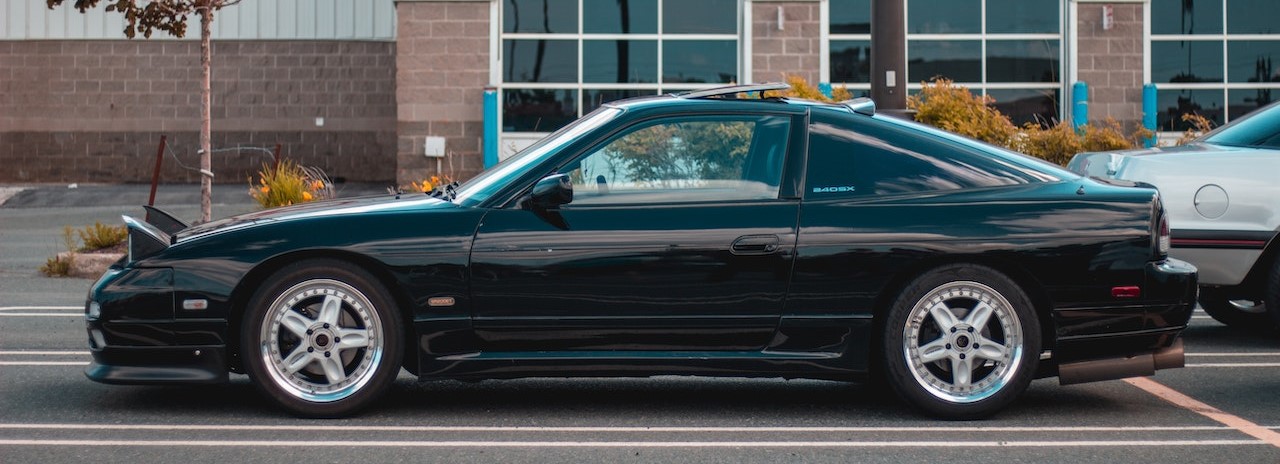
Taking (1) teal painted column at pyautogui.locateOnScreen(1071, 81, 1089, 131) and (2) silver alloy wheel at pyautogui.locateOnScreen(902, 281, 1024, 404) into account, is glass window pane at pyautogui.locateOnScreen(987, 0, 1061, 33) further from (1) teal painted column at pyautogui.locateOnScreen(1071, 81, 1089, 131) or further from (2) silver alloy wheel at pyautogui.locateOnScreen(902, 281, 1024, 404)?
(2) silver alloy wheel at pyautogui.locateOnScreen(902, 281, 1024, 404)

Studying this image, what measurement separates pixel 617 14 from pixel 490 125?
2.35m

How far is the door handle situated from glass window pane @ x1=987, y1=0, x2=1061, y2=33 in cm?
1556

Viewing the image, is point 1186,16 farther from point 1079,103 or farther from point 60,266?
point 60,266

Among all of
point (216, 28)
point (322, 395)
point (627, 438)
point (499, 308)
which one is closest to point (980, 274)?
point (627, 438)

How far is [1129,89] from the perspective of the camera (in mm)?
20547

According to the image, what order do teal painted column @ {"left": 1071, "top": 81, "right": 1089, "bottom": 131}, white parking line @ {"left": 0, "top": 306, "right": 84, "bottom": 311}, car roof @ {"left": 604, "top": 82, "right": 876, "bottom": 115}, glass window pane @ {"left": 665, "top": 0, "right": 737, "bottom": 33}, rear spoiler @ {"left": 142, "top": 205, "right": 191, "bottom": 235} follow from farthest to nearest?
glass window pane @ {"left": 665, "top": 0, "right": 737, "bottom": 33} → teal painted column @ {"left": 1071, "top": 81, "right": 1089, "bottom": 131} → white parking line @ {"left": 0, "top": 306, "right": 84, "bottom": 311} → rear spoiler @ {"left": 142, "top": 205, "right": 191, "bottom": 235} → car roof @ {"left": 604, "top": 82, "right": 876, "bottom": 115}

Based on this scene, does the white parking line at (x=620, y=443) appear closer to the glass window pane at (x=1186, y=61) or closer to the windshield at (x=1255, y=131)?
the windshield at (x=1255, y=131)

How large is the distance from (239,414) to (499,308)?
3.97 feet

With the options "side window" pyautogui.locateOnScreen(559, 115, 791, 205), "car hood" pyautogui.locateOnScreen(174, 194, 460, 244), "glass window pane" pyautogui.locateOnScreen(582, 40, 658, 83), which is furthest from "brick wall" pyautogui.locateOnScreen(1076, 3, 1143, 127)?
"car hood" pyautogui.locateOnScreen(174, 194, 460, 244)

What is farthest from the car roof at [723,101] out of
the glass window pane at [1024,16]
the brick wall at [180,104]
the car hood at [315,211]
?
the brick wall at [180,104]

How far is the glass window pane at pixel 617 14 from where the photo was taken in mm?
20969

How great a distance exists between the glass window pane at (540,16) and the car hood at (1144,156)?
41.9 ft

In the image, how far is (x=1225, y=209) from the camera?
820 centimetres

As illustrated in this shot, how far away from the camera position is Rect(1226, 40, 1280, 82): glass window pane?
68.1ft
